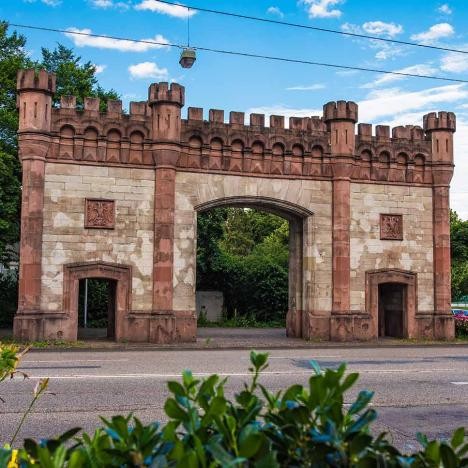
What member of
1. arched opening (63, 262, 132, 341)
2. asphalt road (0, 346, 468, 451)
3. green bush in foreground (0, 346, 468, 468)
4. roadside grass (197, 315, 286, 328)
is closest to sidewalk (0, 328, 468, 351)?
arched opening (63, 262, 132, 341)

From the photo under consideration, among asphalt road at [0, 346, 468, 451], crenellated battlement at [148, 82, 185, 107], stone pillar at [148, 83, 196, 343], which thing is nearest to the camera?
asphalt road at [0, 346, 468, 451]

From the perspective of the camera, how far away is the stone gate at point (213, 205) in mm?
21141

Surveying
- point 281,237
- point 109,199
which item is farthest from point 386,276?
point 281,237

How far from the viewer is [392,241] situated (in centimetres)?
2473

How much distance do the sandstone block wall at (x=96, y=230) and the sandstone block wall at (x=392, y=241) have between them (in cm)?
765

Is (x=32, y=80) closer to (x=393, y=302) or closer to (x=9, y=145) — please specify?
(x=9, y=145)

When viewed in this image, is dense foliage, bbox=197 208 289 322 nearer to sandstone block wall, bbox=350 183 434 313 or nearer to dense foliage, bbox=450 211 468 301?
sandstone block wall, bbox=350 183 434 313

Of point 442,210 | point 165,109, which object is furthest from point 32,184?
point 442,210

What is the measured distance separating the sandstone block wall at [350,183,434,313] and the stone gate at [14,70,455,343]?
0.04 m

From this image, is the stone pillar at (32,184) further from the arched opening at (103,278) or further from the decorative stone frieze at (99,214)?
the decorative stone frieze at (99,214)

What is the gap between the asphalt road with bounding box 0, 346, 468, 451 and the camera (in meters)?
A: 8.43

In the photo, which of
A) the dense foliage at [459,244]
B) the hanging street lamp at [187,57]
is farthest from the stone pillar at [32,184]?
the dense foliage at [459,244]

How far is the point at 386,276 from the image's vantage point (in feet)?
80.3

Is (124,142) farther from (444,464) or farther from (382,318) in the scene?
(444,464)
